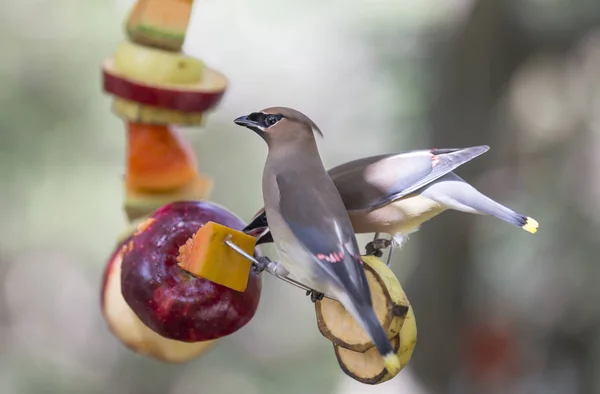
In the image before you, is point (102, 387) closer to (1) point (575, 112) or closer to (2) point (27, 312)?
(2) point (27, 312)

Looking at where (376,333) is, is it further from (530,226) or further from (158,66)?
(158,66)

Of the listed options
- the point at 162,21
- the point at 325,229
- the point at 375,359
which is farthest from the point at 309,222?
the point at 162,21

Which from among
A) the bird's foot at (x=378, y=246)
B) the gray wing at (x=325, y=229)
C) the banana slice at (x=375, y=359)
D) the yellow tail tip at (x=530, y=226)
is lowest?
the banana slice at (x=375, y=359)

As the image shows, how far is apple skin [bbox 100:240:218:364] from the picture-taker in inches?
73.3

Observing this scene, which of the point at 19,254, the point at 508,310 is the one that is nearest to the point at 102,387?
the point at 19,254

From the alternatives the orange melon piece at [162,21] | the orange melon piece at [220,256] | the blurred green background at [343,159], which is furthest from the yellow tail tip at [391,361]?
the blurred green background at [343,159]

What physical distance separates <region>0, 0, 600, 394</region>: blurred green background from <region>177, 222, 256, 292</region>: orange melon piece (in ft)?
7.88

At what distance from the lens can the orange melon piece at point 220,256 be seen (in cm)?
133

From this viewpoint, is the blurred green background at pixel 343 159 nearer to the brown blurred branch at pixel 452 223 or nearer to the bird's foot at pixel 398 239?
the brown blurred branch at pixel 452 223

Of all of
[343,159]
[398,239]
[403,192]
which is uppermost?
[403,192]

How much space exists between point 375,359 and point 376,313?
10 cm

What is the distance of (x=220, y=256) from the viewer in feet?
4.42

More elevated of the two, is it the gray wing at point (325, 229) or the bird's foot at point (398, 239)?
the gray wing at point (325, 229)

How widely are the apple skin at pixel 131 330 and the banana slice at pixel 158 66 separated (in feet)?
1.32
